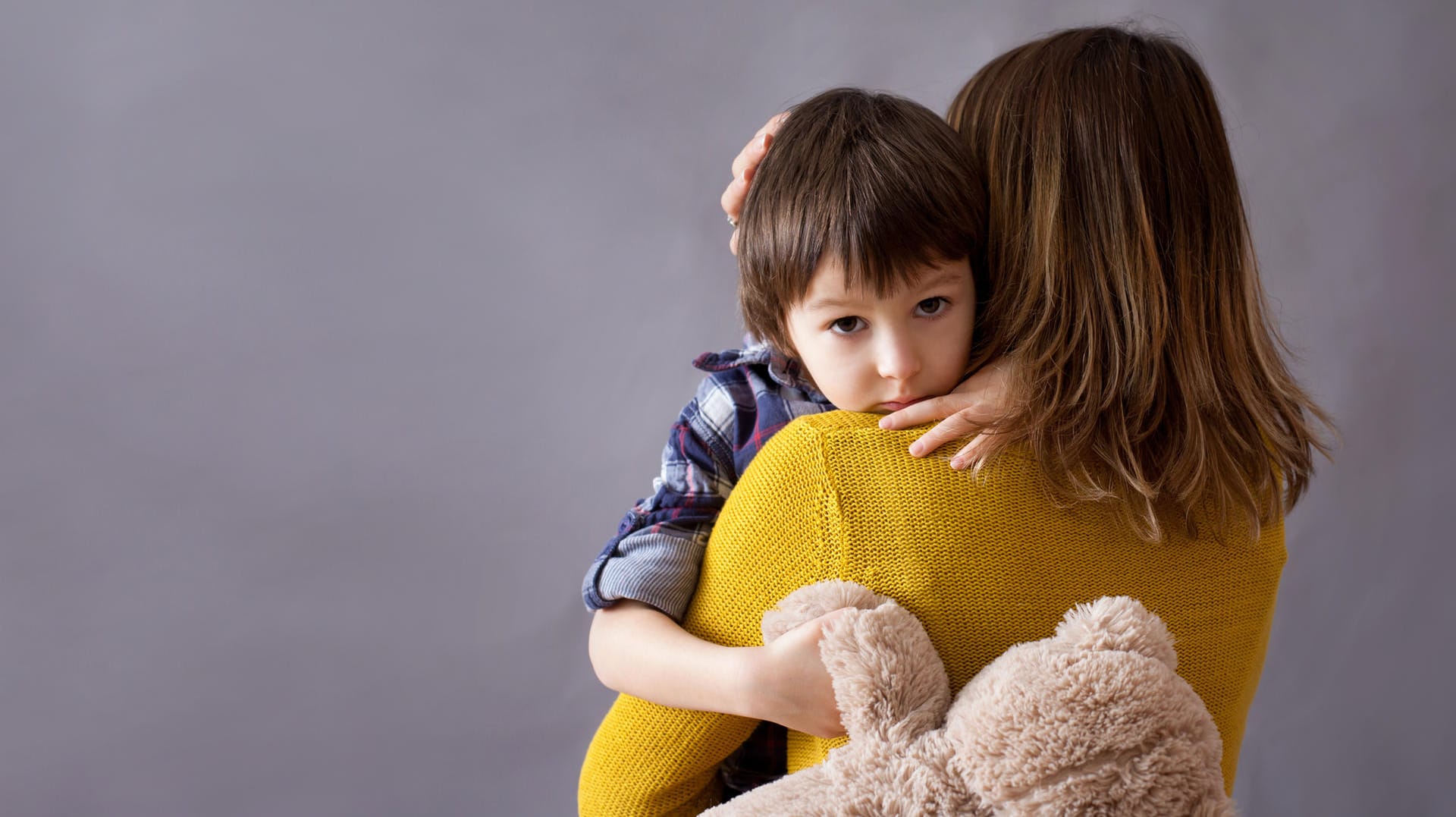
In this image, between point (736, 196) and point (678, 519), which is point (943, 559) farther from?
point (736, 196)

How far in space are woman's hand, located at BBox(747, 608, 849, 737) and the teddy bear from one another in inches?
2.3

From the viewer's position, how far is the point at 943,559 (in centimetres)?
82

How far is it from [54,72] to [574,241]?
80 centimetres

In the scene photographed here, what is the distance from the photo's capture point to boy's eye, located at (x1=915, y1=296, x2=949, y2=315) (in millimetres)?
986

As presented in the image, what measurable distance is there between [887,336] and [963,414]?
0.13m

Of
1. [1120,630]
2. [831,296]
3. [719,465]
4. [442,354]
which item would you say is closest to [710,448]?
[719,465]

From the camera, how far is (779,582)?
861 mm

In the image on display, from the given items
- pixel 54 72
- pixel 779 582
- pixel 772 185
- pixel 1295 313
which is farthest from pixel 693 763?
pixel 1295 313

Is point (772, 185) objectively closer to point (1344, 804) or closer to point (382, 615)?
point (382, 615)

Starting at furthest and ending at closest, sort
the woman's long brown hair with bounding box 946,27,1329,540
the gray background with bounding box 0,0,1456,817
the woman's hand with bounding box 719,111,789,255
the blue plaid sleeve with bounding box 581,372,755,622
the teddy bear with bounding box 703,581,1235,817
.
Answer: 1. the gray background with bounding box 0,0,1456,817
2. the woman's hand with bounding box 719,111,789,255
3. the blue plaid sleeve with bounding box 581,372,755,622
4. the woman's long brown hair with bounding box 946,27,1329,540
5. the teddy bear with bounding box 703,581,1235,817

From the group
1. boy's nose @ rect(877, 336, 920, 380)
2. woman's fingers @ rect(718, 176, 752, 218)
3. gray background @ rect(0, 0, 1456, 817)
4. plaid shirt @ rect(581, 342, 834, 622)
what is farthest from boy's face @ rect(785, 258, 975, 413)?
gray background @ rect(0, 0, 1456, 817)

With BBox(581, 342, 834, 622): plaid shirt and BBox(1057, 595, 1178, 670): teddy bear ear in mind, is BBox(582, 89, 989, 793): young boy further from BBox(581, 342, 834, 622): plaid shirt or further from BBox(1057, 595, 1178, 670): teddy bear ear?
BBox(1057, 595, 1178, 670): teddy bear ear

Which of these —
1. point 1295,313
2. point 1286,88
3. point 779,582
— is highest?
point 1286,88

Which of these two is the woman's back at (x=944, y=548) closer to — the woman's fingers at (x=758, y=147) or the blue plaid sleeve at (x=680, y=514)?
the blue plaid sleeve at (x=680, y=514)
